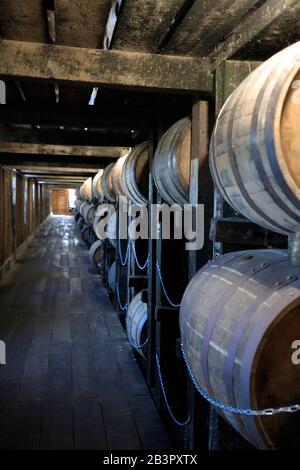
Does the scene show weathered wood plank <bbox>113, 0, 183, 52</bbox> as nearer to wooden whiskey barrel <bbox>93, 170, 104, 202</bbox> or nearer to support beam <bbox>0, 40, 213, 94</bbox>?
support beam <bbox>0, 40, 213, 94</bbox>

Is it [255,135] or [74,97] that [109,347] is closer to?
[74,97]

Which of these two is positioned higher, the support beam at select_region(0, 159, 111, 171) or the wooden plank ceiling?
the wooden plank ceiling

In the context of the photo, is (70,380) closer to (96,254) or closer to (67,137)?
(67,137)

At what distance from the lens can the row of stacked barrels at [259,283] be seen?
1.54 meters

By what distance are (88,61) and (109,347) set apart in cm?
391

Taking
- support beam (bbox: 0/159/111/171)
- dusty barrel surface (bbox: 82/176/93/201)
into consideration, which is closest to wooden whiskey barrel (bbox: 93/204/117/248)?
support beam (bbox: 0/159/111/171)

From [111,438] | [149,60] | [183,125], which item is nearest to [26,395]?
[111,438]

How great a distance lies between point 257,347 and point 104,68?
6.56ft

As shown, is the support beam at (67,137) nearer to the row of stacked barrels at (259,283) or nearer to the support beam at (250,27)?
the support beam at (250,27)

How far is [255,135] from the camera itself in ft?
5.26

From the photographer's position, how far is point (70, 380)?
15.1 feet

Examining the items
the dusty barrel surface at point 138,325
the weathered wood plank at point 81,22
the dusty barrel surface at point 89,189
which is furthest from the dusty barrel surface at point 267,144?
the dusty barrel surface at point 89,189

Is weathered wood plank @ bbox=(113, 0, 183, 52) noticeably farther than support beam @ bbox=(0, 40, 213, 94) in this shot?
No

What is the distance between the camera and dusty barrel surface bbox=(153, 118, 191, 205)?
3102 millimetres
